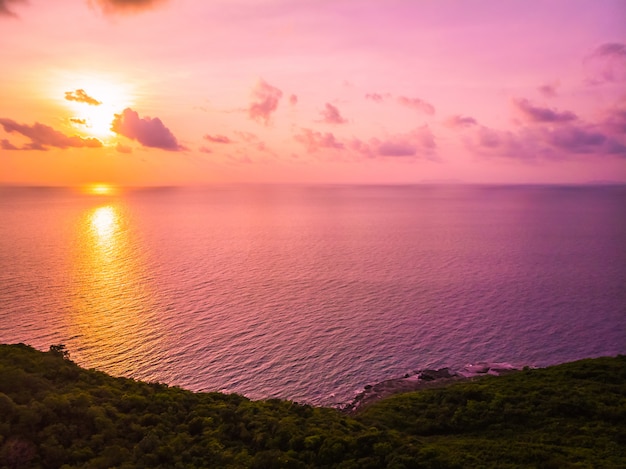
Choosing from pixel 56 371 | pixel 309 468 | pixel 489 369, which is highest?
pixel 56 371

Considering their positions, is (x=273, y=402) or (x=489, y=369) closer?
(x=273, y=402)

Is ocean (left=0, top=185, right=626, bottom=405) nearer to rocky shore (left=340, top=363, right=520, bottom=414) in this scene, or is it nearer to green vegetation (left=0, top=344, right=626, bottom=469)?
rocky shore (left=340, top=363, right=520, bottom=414)

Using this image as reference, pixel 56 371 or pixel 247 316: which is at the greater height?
pixel 56 371

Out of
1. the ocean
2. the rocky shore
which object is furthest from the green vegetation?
the ocean

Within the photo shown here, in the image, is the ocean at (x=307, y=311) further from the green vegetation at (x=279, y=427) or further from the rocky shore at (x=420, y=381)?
the green vegetation at (x=279, y=427)

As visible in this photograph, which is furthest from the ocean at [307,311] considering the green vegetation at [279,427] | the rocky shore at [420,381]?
the green vegetation at [279,427]

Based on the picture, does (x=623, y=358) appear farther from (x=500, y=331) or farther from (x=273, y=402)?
(x=273, y=402)

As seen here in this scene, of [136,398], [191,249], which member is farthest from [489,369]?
[191,249]
